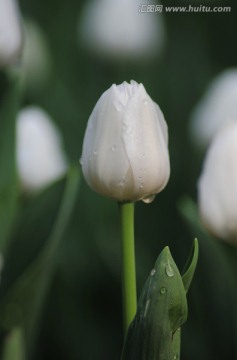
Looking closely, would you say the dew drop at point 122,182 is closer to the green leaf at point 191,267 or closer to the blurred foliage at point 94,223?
the green leaf at point 191,267

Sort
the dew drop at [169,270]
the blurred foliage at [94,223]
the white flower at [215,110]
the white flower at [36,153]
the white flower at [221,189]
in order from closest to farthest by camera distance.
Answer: the dew drop at [169,270] → the white flower at [221,189] → the blurred foliage at [94,223] → the white flower at [36,153] → the white flower at [215,110]

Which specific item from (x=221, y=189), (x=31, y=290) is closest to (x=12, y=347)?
(x=31, y=290)

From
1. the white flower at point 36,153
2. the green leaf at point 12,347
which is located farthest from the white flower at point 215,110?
the green leaf at point 12,347

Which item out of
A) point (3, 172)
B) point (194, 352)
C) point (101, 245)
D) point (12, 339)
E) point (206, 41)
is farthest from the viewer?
point (206, 41)

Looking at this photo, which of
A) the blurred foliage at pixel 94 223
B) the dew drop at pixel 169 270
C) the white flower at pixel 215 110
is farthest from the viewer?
the white flower at pixel 215 110

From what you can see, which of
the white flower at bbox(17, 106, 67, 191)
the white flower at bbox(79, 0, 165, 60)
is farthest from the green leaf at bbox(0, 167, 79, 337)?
the white flower at bbox(79, 0, 165, 60)

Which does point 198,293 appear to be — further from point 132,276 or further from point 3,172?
point 132,276

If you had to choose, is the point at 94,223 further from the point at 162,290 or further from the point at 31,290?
the point at 162,290

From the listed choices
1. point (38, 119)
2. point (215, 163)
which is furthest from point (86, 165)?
point (38, 119)
